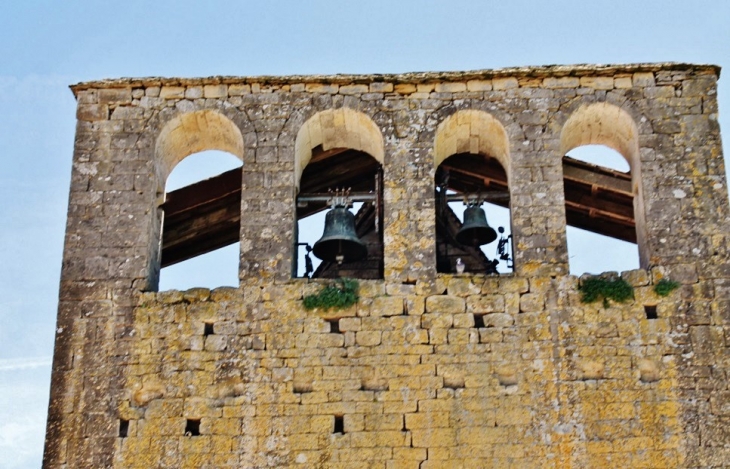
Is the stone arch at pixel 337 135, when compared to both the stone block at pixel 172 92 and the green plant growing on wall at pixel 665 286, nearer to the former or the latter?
the stone block at pixel 172 92

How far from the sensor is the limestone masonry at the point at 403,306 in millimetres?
10961

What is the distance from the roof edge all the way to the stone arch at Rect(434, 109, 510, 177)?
389 mm

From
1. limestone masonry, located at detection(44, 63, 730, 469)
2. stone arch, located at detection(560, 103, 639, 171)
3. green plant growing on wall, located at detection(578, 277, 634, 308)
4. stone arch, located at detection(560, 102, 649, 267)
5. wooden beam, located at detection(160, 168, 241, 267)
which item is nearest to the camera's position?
limestone masonry, located at detection(44, 63, 730, 469)

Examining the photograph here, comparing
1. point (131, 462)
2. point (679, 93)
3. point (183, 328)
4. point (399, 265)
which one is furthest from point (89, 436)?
point (679, 93)

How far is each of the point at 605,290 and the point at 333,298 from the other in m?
2.35

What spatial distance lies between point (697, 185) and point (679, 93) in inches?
39.1

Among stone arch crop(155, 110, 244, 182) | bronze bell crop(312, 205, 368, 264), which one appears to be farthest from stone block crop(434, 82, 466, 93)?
stone arch crop(155, 110, 244, 182)

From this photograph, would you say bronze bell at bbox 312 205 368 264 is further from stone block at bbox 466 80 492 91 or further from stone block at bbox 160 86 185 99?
stone block at bbox 160 86 185 99

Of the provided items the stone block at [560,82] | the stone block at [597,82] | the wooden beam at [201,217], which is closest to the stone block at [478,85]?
the stone block at [560,82]

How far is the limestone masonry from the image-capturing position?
1096 centimetres

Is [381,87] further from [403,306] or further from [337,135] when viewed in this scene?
[403,306]

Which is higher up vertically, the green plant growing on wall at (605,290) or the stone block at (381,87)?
the stone block at (381,87)

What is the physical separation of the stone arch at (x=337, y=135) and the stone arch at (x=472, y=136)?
598 millimetres

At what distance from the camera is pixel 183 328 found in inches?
452
